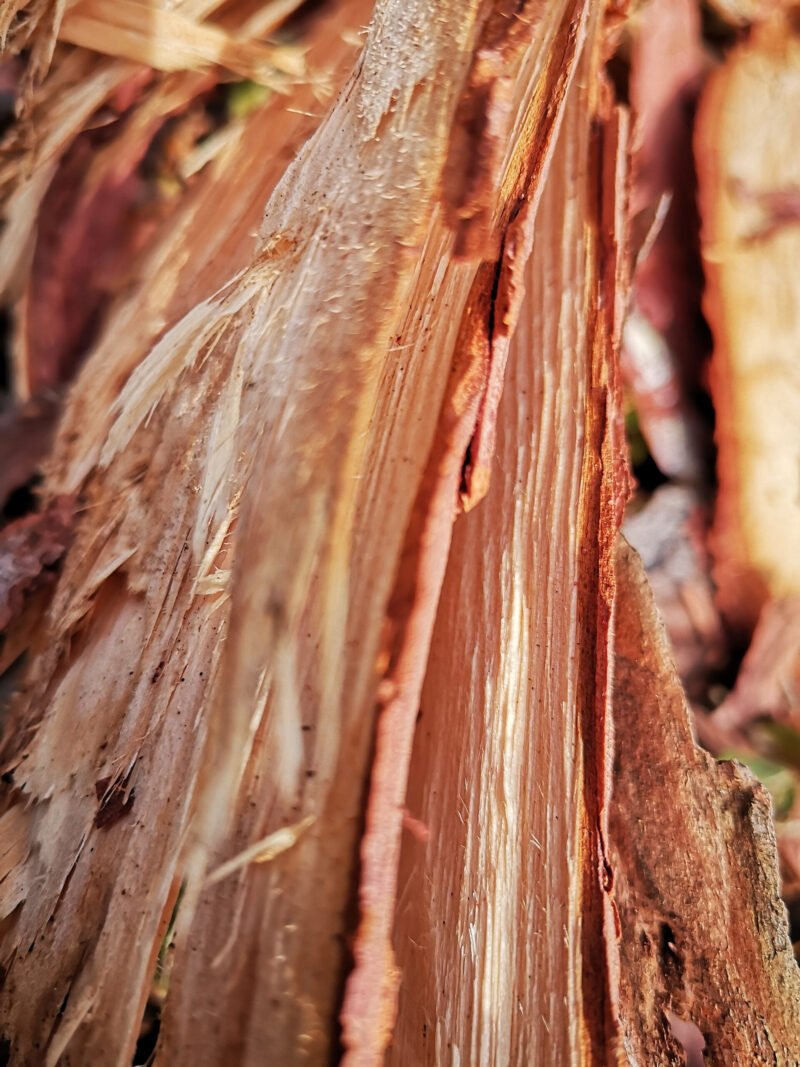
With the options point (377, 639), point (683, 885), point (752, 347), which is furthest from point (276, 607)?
point (752, 347)

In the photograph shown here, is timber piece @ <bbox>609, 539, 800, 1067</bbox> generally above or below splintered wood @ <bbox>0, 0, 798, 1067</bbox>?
below

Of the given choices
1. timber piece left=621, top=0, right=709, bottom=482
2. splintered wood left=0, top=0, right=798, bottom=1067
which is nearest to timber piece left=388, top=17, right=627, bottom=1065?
splintered wood left=0, top=0, right=798, bottom=1067

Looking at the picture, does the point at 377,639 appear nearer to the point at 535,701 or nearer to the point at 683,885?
the point at 535,701

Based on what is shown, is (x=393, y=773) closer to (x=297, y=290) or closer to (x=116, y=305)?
(x=297, y=290)

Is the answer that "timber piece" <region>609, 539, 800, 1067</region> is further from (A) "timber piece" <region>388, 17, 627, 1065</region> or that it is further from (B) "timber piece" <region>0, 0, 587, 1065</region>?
(B) "timber piece" <region>0, 0, 587, 1065</region>

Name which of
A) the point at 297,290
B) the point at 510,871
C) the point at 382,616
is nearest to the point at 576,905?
the point at 510,871

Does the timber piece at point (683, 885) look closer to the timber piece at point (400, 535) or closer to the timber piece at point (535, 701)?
the timber piece at point (535, 701)
